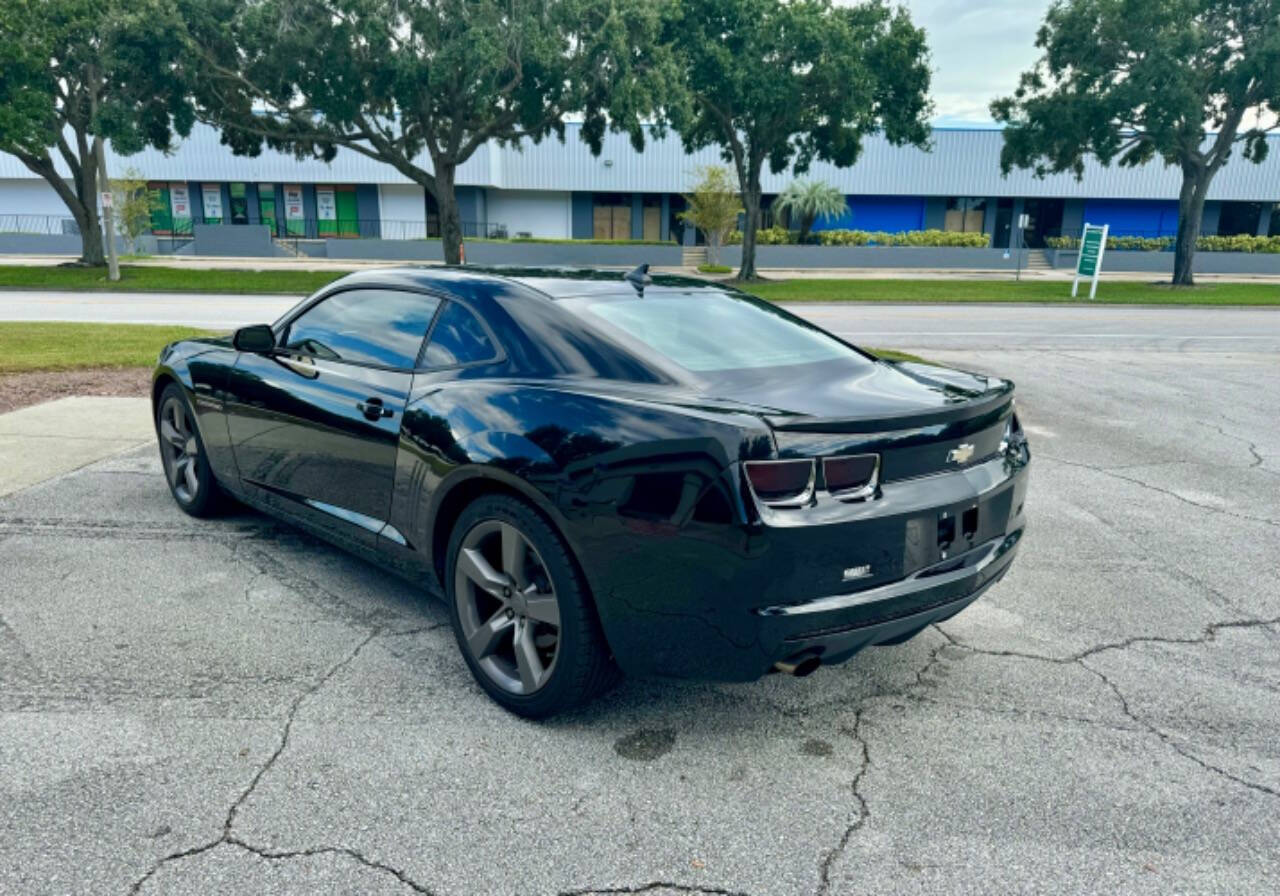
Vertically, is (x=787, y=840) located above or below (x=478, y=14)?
below

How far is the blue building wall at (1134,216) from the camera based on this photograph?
1969 inches

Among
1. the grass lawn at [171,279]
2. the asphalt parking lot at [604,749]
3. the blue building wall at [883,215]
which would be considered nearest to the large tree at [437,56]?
the grass lawn at [171,279]

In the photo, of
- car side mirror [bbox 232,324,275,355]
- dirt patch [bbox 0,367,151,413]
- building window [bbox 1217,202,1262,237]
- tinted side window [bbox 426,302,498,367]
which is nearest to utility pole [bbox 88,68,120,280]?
dirt patch [bbox 0,367,151,413]

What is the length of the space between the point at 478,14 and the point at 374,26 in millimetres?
2563

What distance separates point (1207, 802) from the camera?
2723 millimetres

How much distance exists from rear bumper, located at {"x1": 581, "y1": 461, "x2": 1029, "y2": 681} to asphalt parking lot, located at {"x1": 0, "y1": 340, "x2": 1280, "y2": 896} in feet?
1.38

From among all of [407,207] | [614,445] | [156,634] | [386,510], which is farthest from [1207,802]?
[407,207]

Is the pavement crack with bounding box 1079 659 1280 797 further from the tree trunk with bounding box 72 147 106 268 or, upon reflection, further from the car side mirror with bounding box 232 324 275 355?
the tree trunk with bounding box 72 147 106 268

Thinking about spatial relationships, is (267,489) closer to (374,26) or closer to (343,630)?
(343,630)

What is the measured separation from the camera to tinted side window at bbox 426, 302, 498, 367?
344 centimetres

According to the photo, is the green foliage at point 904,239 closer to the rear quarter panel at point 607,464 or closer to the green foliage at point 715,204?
the green foliage at point 715,204

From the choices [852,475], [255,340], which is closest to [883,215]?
[255,340]

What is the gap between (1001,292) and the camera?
27.9 m

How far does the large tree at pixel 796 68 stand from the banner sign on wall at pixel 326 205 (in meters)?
24.7
